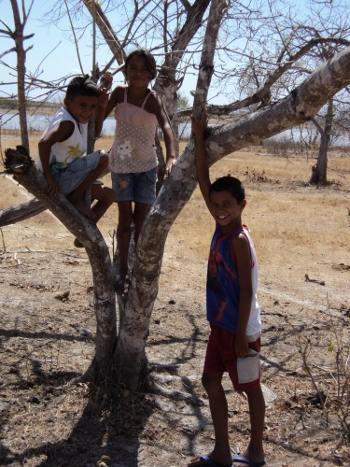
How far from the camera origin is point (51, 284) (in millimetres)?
6305

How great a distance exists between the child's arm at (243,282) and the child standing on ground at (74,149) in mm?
1049

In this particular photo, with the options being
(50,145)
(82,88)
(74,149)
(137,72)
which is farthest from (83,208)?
(137,72)

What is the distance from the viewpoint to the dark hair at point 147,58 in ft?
11.4

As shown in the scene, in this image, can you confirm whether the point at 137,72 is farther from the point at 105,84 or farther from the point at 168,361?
the point at 168,361

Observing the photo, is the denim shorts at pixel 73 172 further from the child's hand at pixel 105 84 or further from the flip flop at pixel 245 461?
the flip flop at pixel 245 461

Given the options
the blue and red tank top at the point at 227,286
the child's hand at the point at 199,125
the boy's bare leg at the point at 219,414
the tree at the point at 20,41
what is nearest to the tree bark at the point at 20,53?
the tree at the point at 20,41

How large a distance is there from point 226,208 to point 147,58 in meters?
1.10

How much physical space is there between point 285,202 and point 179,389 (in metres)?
10.3

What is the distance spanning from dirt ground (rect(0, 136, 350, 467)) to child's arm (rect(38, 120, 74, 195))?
1.35m

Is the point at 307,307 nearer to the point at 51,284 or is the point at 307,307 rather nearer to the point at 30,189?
the point at 51,284

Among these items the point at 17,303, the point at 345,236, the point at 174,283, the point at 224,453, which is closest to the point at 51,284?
the point at 17,303

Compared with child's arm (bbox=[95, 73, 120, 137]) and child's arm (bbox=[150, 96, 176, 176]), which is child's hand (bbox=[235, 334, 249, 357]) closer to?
child's arm (bbox=[150, 96, 176, 176])

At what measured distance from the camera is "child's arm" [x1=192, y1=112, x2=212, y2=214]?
309cm

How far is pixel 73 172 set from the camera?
11.4 ft
